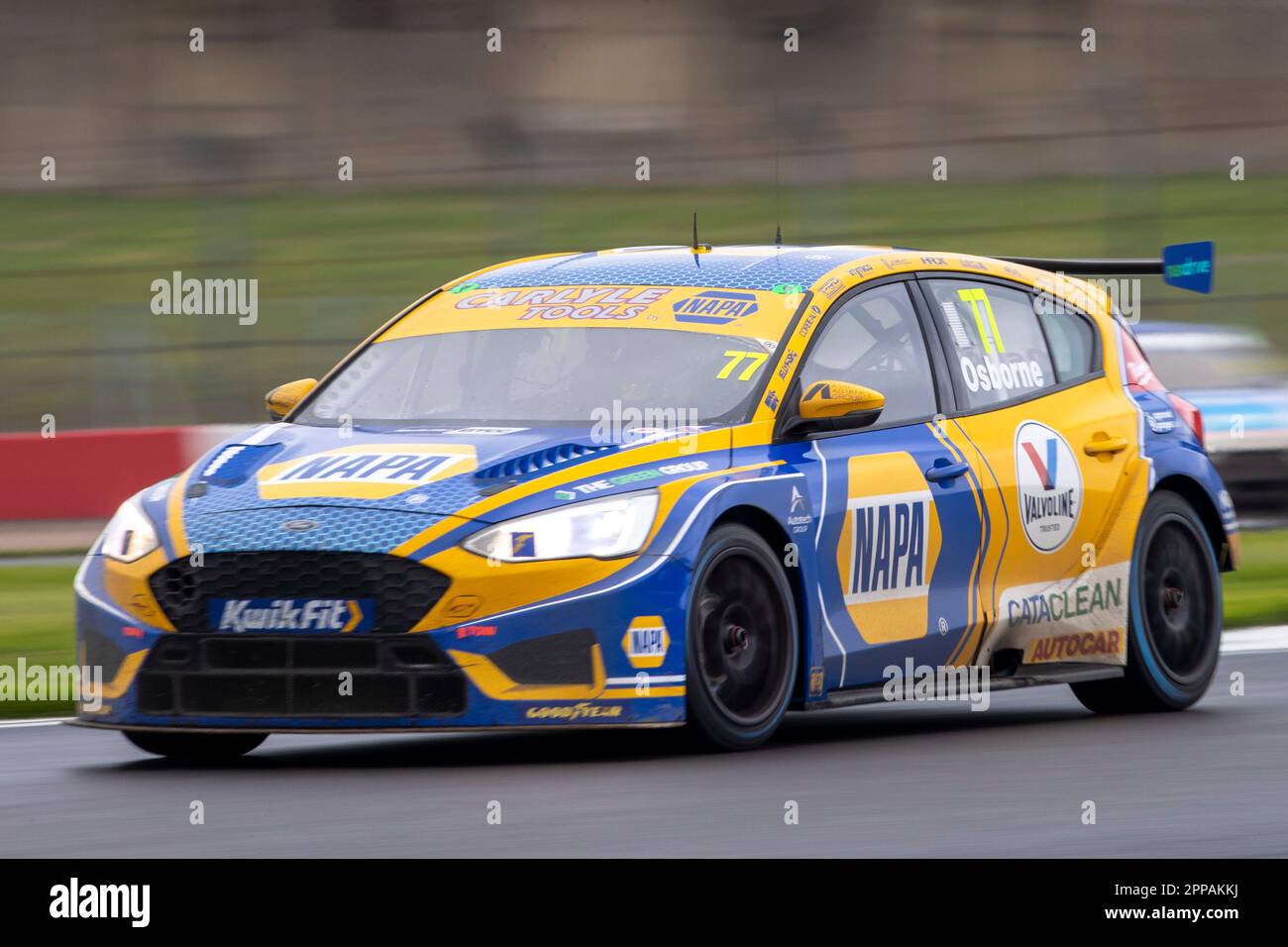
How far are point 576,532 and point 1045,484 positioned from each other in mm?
2234

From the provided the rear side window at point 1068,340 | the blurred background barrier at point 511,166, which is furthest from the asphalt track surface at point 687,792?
the blurred background barrier at point 511,166

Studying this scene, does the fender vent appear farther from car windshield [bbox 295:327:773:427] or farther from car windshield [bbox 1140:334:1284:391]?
car windshield [bbox 1140:334:1284:391]

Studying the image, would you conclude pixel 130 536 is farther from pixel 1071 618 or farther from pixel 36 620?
pixel 36 620

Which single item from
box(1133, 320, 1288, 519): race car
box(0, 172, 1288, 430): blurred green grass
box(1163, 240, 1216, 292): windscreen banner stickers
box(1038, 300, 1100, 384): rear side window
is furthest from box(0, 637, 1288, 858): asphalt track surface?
box(1133, 320, 1288, 519): race car

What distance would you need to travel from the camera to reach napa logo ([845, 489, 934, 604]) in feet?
27.3

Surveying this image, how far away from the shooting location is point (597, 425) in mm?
8086

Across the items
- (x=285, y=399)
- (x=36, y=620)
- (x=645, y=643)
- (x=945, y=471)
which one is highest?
(x=285, y=399)

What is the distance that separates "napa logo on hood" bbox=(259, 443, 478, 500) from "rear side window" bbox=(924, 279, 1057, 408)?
2042 mm

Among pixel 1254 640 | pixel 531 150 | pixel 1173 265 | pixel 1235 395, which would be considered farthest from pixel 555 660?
pixel 1235 395

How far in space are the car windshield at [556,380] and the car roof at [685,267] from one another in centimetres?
38

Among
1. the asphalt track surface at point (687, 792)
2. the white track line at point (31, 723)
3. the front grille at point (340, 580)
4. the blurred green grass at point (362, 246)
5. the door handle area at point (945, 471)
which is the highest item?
the blurred green grass at point (362, 246)

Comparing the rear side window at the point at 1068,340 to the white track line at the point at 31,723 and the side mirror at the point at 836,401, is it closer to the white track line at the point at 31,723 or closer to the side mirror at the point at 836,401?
the side mirror at the point at 836,401

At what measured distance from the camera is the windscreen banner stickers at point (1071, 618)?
901 centimetres

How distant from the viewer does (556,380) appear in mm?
8438
